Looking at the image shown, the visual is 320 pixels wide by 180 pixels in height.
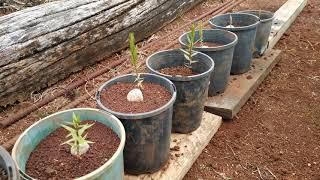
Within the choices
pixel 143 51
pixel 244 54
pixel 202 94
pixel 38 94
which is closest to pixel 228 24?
pixel 244 54

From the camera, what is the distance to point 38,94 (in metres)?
2.93

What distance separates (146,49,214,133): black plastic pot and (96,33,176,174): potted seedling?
175 mm

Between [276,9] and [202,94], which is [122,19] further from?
[276,9]

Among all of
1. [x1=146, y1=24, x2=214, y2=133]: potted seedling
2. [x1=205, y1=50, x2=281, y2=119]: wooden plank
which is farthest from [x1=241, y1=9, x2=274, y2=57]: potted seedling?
[x1=146, y1=24, x2=214, y2=133]: potted seedling

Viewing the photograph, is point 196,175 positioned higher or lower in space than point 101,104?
lower

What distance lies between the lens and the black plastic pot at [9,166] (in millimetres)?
1196

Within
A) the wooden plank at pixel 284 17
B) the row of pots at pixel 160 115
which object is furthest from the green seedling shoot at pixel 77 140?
the wooden plank at pixel 284 17

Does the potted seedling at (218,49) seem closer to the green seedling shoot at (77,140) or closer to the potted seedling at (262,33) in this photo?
the potted seedling at (262,33)

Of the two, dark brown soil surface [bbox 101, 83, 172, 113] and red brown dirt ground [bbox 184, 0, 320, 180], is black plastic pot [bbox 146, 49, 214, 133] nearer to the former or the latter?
dark brown soil surface [bbox 101, 83, 172, 113]

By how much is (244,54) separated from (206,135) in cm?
110

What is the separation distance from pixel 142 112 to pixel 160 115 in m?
0.11

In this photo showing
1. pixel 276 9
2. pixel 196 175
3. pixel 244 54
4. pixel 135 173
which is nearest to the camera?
pixel 135 173

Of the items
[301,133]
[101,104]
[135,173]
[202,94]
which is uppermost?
[101,104]

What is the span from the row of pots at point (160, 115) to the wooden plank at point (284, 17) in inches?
34.8
